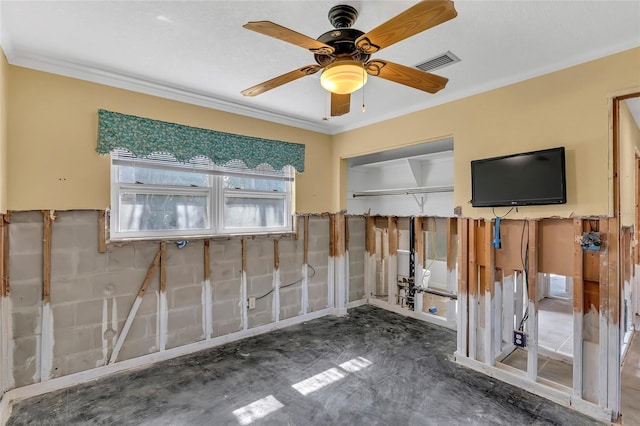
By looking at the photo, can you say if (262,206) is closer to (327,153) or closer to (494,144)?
(327,153)

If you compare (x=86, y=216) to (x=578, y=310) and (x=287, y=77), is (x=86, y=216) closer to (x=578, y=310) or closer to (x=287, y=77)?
(x=287, y=77)

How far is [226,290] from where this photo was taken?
337cm

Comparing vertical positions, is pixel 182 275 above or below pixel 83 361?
above

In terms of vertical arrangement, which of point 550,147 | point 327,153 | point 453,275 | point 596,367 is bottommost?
point 596,367

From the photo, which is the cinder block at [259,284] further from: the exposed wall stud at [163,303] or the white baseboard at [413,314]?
the white baseboard at [413,314]

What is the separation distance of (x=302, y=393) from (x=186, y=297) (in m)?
1.51

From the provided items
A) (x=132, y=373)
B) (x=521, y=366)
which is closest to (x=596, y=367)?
(x=521, y=366)

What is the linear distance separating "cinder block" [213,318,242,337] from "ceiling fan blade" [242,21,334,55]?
288 centimetres

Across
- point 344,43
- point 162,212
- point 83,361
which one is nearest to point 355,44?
point 344,43

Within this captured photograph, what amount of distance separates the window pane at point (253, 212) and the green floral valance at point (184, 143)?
435mm

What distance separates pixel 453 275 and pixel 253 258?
2.57 metres

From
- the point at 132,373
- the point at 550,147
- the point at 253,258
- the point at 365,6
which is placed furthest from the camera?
the point at 253,258

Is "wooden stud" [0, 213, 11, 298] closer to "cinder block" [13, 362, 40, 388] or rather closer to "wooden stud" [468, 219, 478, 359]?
"cinder block" [13, 362, 40, 388]

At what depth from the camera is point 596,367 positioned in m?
2.22
